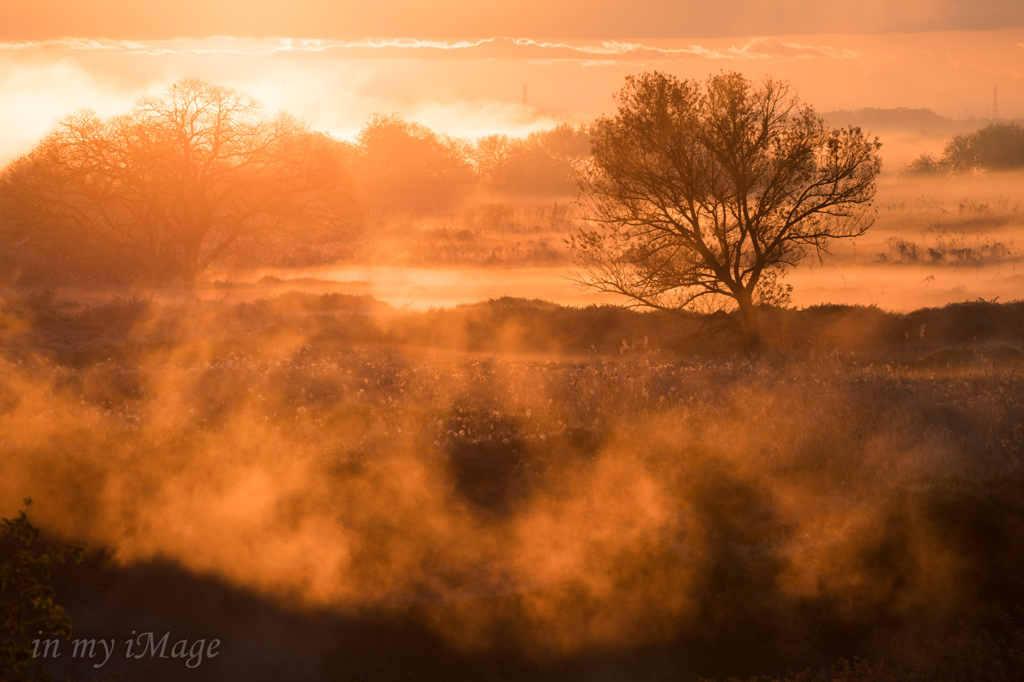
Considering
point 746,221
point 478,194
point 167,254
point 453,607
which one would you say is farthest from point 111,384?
point 478,194

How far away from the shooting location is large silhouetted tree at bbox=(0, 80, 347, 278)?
3219 cm

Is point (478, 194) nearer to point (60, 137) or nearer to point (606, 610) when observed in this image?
point (60, 137)

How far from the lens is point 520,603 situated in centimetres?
706

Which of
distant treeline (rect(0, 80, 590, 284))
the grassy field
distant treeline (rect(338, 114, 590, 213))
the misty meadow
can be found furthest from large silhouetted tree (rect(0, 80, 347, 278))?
distant treeline (rect(338, 114, 590, 213))

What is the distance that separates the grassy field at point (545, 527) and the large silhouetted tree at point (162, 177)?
2382cm

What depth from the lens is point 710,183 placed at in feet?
54.4

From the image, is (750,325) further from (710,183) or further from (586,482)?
(586,482)

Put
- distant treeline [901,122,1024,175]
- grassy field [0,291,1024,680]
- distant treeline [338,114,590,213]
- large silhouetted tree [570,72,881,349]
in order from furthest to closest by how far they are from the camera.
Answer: distant treeline [338,114,590,213] → distant treeline [901,122,1024,175] → large silhouetted tree [570,72,881,349] → grassy field [0,291,1024,680]

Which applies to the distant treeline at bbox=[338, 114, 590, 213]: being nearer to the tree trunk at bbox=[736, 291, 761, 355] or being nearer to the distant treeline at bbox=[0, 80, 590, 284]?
the distant treeline at bbox=[0, 80, 590, 284]

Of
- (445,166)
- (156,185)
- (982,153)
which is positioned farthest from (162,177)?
(982,153)

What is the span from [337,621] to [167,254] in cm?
3116

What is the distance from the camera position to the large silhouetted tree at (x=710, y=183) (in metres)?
16.4

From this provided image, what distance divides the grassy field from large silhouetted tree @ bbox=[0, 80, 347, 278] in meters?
23.8

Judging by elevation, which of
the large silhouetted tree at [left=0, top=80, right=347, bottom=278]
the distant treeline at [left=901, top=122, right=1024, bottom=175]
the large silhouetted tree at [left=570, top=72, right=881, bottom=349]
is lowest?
the large silhouetted tree at [left=570, top=72, right=881, bottom=349]
